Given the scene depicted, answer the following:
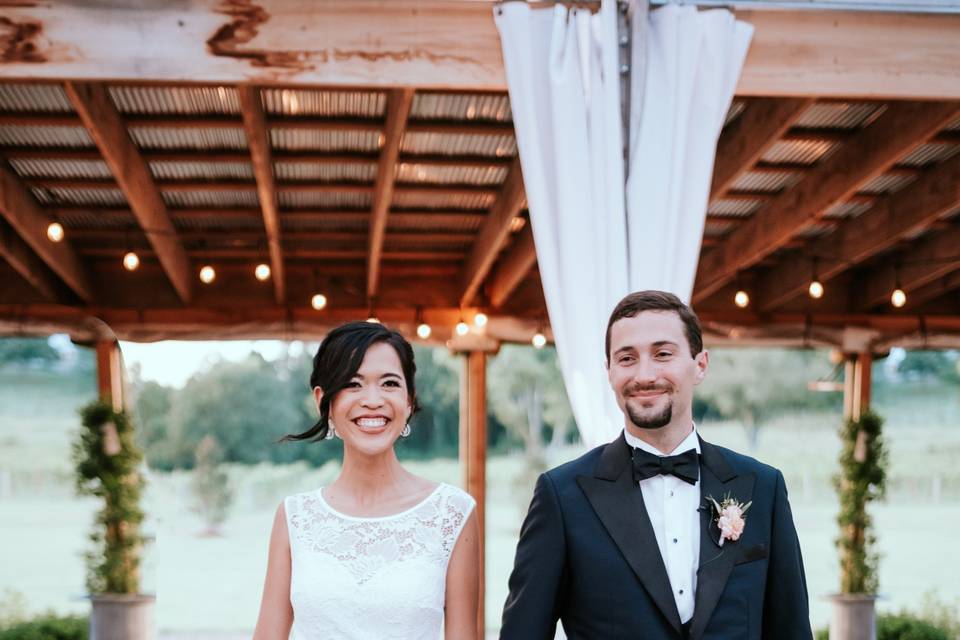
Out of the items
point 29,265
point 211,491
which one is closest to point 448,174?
point 29,265

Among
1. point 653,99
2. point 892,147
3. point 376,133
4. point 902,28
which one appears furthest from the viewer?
point 376,133

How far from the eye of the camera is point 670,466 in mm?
1986

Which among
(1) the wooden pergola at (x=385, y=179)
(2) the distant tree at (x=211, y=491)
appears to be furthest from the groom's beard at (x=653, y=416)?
(2) the distant tree at (x=211, y=491)

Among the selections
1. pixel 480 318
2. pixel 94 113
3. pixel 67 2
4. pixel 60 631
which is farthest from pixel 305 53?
pixel 60 631

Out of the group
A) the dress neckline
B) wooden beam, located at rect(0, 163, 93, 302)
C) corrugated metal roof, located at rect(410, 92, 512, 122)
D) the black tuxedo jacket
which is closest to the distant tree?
wooden beam, located at rect(0, 163, 93, 302)

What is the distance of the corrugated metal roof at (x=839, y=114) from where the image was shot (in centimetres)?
563

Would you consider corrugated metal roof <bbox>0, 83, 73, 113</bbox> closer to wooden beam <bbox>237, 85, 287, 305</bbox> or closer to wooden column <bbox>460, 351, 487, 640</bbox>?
wooden beam <bbox>237, 85, 287, 305</bbox>

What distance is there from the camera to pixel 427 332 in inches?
346

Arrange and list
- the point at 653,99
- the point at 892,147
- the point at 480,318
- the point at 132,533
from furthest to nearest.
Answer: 1. the point at 480,318
2. the point at 132,533
3. the point at 892,147
4. the point at 653,99

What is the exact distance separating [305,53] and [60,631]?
5.92 m

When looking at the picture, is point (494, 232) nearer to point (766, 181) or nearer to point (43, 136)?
point (766, 181)

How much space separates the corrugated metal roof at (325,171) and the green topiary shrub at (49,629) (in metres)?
3.83

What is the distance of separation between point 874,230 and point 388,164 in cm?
356

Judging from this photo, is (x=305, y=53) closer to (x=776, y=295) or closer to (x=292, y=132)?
(x=292, y=132)
